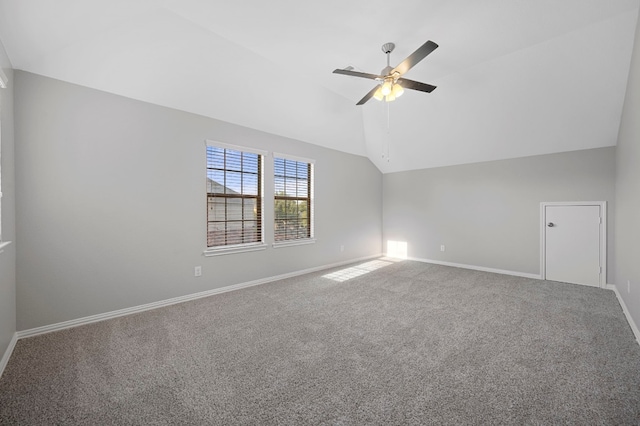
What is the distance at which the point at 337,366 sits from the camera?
1991 millimetres

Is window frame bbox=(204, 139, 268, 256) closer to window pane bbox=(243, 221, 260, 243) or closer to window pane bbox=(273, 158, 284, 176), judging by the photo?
window pane bbox=(243, 221, 260, 243)

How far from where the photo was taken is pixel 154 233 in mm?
3211

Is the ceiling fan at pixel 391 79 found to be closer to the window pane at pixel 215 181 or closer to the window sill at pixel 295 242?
the window pane at pixel 215 181

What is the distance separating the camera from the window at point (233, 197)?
3.78 meters

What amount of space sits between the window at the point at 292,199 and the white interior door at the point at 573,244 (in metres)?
4.15

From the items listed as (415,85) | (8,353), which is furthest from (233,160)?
(8,353)

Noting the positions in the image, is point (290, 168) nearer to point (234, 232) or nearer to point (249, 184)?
point (249, 184)

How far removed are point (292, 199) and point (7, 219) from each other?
3.42 metres

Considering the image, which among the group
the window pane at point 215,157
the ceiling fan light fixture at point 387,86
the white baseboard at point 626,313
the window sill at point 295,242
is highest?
the ceiling fan light fixture at point 387,86

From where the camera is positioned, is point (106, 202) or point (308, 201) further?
point (308, 201)

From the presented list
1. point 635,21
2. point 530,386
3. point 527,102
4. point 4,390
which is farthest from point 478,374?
point 527,102

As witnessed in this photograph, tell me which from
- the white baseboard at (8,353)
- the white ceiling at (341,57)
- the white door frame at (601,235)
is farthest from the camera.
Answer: the white door frame at (601,235)

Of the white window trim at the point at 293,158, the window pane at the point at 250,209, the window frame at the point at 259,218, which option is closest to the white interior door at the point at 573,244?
the white window trim at the point at 293,158

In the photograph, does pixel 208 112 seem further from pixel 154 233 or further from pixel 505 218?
pixel 505 218
